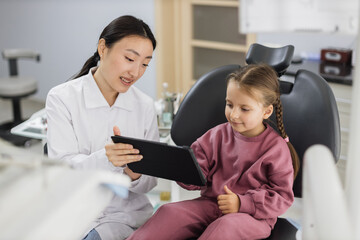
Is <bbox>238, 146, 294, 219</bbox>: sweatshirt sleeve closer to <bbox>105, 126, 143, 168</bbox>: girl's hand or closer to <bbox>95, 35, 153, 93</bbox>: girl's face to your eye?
<bbox>105, 126, 143, 168</bbox>: girl's hand

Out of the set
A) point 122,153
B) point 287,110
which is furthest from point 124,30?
point 287,110

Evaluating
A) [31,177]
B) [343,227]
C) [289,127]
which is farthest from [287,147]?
[31,177]

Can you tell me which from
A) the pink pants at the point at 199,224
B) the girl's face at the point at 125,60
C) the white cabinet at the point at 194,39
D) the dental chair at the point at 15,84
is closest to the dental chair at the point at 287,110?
the pink pants at the point at 199,224

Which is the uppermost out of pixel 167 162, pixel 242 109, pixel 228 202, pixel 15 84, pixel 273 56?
pixel 273 56

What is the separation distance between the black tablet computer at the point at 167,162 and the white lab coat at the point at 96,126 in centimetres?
15

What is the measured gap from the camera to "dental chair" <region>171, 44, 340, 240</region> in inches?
59.7

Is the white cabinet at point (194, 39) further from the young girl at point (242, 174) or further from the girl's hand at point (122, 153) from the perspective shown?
the girl's hand at point (122, 153)

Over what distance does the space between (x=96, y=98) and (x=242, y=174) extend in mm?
509

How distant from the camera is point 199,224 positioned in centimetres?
149

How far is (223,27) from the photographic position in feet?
12.3

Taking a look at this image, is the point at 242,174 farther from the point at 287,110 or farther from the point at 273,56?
the point at 273,56

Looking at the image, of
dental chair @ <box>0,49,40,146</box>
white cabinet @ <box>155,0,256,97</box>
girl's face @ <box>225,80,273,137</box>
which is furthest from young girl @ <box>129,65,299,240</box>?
dental chair @ <box>0,49,40,146</box>

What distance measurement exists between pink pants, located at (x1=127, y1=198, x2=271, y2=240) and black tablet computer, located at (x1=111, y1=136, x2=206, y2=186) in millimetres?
106

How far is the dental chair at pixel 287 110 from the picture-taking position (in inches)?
59.7
